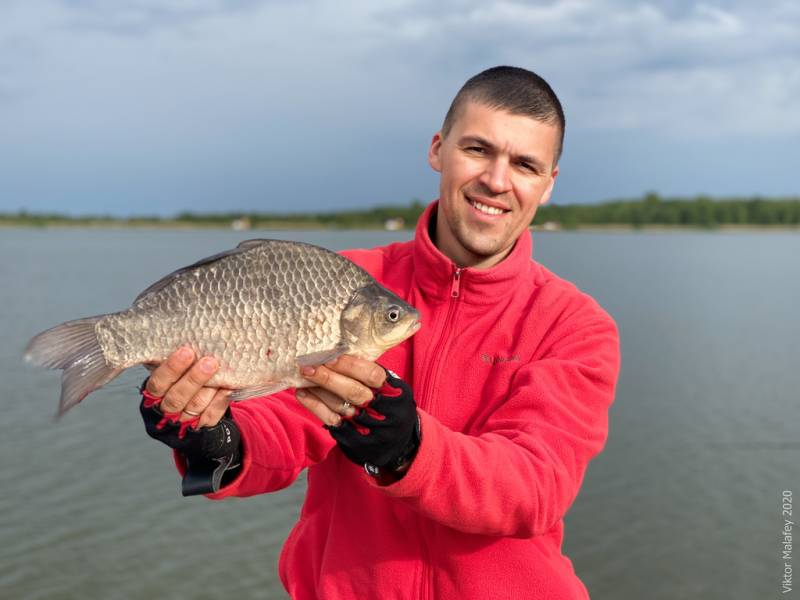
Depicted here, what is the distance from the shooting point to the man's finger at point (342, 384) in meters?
2.10

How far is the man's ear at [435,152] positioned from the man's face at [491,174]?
0.15m

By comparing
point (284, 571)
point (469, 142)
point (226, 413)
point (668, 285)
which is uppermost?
point (469, 142)

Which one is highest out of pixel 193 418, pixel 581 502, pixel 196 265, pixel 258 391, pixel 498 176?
pixel 498 176

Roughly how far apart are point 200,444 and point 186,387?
10.4 inches

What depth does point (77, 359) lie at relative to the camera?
2.36 meters

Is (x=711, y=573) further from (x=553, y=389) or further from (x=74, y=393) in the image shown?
(x=74, y=393)

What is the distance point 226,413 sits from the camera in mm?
2652

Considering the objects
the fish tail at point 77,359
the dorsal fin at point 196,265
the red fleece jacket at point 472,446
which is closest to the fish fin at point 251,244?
the dorsal fin at point 196,265

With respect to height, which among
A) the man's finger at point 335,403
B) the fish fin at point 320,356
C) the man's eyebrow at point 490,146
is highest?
the man's eyebrow at point 490,146

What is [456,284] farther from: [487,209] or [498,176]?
[498,176]

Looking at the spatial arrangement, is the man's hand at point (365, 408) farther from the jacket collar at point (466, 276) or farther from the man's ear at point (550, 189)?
the man's ear at point (550, 189)

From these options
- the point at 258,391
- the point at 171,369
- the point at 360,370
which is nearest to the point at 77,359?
the point at 171,369

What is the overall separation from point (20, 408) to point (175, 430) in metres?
8.64

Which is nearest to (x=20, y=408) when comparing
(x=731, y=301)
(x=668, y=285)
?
(x=731, y=301)
